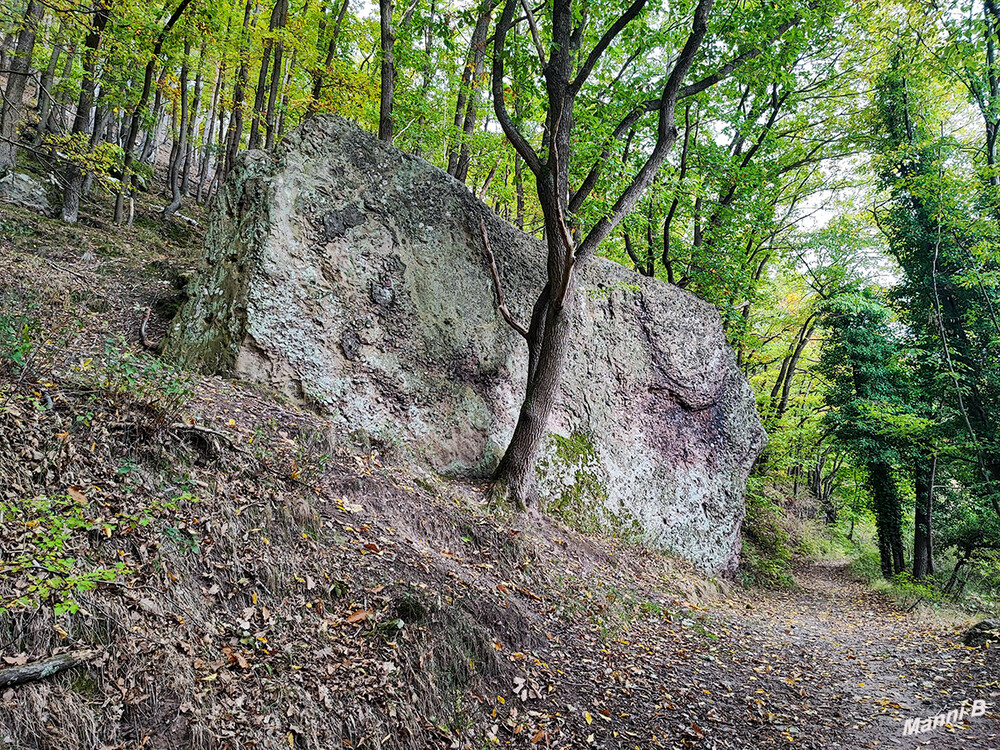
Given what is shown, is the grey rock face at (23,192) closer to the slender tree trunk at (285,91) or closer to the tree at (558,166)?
the slender tree trunk at (285,91)

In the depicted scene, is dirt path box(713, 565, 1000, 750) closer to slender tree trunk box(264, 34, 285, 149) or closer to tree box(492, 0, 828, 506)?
tree box(492, 0, 828, 506)

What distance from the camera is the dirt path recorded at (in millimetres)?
4590

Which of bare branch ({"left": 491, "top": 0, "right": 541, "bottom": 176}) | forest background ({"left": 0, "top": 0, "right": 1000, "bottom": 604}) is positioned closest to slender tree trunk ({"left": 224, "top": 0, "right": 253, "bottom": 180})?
forest background ({"left": 0, "top": 0, "right": 1000, "bottom": 604})

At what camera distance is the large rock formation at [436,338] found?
6629 mm

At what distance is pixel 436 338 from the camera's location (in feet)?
26.3

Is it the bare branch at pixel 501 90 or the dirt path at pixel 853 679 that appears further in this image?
the bare branch at pixel 501 90

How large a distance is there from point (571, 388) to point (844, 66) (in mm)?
12973

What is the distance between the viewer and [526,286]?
9383 millimetres

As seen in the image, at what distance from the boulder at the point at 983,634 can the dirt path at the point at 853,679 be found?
8.2 inches

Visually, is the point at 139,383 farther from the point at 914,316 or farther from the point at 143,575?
the point at 914,316

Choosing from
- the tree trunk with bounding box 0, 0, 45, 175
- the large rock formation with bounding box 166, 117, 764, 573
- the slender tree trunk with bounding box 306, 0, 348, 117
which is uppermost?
the slender tree trunk with bounding box 306, 0, 348, 117

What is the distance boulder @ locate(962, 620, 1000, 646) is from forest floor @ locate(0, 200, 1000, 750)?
286 mm

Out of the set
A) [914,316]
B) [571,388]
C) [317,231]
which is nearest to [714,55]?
[571,388]

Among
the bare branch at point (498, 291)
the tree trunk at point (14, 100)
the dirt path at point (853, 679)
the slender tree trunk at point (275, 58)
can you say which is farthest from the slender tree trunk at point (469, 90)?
the dirt path at point (853, 679)
